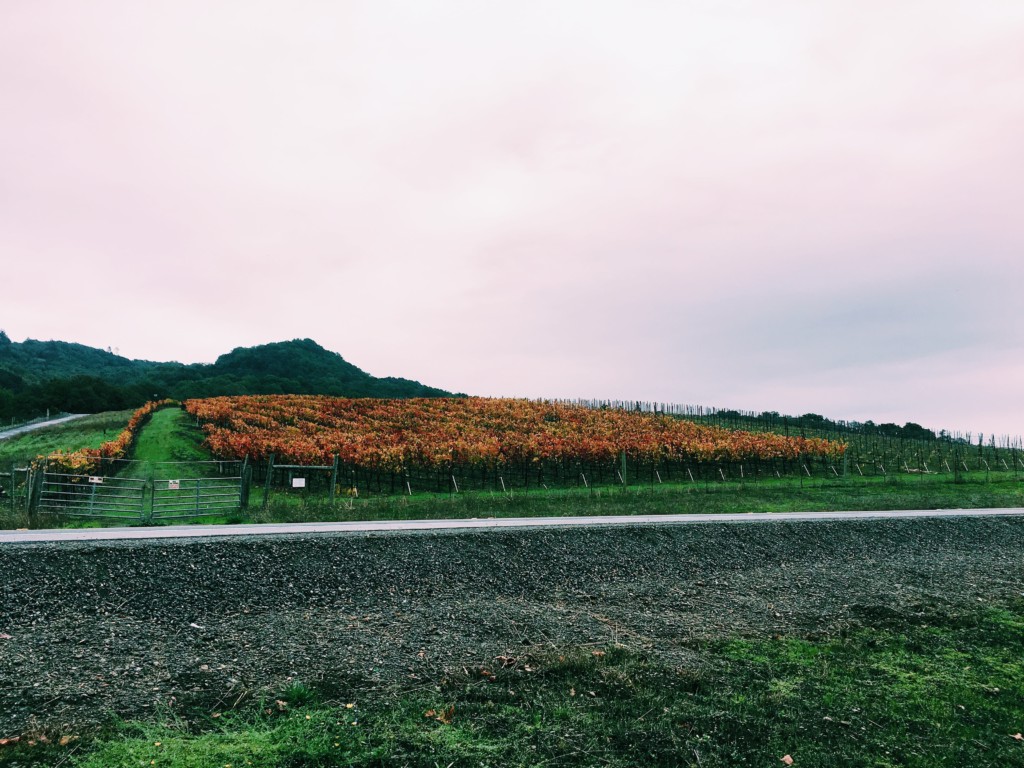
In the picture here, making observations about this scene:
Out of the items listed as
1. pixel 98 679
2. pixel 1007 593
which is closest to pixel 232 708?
pixel 98 679

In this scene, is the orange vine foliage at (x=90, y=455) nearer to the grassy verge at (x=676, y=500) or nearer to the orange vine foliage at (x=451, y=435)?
the orange vine foliage at (x=451, y=435)

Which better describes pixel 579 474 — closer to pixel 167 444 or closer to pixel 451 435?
pixel 451 435

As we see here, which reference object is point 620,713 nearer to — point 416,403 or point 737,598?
point 737,598

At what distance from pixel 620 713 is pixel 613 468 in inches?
1415

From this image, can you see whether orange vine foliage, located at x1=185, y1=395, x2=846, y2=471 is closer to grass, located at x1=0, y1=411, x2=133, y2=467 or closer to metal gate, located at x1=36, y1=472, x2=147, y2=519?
grass, located at x1=0, y1=411, x2=133, y2=467

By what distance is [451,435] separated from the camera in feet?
152

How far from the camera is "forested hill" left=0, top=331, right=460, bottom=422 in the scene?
85312mm

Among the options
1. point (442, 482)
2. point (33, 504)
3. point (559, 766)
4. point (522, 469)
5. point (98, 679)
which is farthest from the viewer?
point (522, 469)

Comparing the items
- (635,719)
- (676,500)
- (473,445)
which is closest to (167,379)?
(473,445)

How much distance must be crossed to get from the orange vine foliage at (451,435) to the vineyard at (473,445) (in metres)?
0.08

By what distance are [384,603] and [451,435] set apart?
32.4 meters

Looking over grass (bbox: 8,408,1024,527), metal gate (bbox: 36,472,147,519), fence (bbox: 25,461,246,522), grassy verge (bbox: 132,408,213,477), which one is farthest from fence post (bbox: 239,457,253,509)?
grassy verge (bbox: 132,408,213,477)

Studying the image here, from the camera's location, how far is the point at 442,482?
38375 mm

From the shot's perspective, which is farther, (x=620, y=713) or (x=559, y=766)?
(x=620, y=713)
